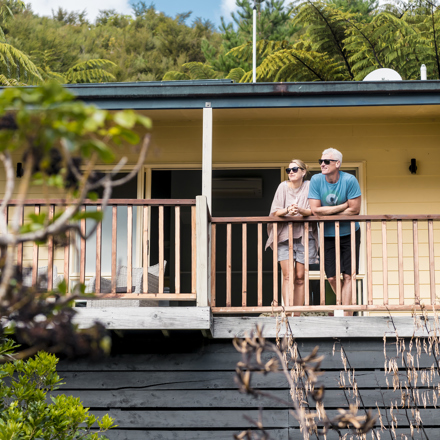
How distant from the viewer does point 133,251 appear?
7.46 metres

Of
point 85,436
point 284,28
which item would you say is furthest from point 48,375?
point 284,28

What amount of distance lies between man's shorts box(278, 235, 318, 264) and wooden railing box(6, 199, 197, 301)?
0.80 meters

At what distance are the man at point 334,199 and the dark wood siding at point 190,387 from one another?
0.66m

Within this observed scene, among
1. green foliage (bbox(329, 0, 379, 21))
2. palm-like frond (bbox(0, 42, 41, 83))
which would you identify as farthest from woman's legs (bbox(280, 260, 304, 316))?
green foliage (bbox(329, 0, 379, 21))

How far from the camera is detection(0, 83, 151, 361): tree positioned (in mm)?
1432

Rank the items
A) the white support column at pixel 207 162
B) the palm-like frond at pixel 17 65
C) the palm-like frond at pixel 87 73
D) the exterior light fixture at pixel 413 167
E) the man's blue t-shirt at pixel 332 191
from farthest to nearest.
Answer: the palm-like frond at pixel 87 73 → the palm-like frond at pixel 17 65 → the exterior light fixture at pixel 413 167 → the white support column at pixel 207 162 → the man's blue t-shirt at pixel 332 191

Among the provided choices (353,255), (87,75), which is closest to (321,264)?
(353,255)

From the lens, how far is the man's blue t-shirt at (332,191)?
18.2ft

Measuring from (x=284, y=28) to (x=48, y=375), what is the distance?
16.5 m

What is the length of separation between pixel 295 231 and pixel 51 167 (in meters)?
3.98

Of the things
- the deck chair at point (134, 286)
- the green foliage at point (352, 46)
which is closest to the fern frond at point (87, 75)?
the green foliage at point (352, 46)

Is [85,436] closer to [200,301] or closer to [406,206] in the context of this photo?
[200,301]

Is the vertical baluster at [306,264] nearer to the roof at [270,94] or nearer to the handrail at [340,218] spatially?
the handrail at [340,218]

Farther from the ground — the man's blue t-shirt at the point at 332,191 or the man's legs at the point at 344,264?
the man's blue t-shirt at the point at 332,191
